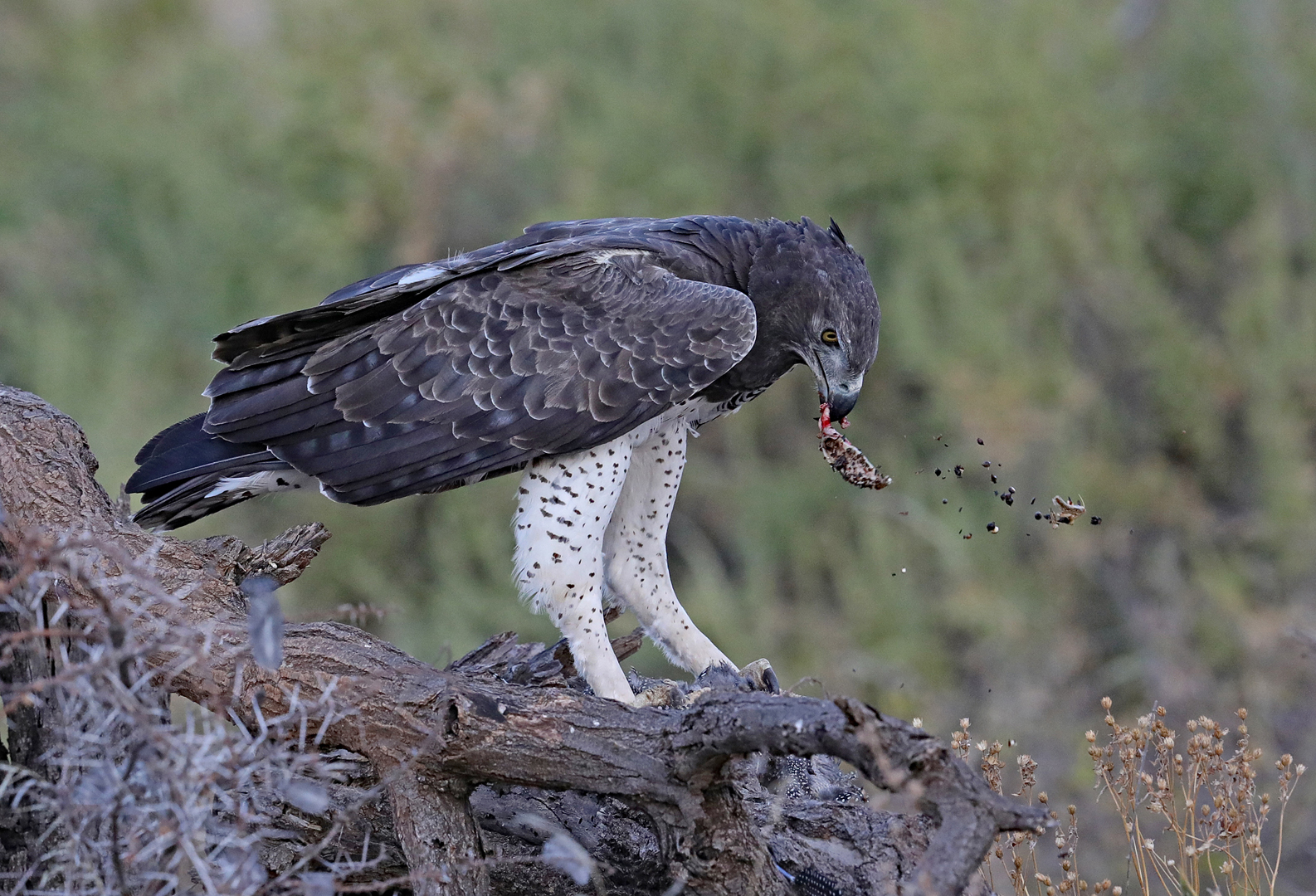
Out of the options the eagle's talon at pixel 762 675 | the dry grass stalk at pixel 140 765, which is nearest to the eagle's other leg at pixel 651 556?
the eagle's talon at pixel 762 675

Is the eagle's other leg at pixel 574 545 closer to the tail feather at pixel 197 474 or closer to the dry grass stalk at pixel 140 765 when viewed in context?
the tail feather at pixel 197 474

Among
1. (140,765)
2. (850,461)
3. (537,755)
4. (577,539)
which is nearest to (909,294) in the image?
(850,461)

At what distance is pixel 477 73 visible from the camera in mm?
12844

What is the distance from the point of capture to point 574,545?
4.48 meters

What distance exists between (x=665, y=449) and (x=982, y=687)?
412 cm

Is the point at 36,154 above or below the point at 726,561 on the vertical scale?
above

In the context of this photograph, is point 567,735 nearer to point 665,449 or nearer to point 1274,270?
point 665,449

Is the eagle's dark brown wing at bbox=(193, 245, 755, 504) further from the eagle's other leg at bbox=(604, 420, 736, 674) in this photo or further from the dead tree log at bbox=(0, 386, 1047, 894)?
the eagle's other leg at bbox=(604, 420, 736, 674)

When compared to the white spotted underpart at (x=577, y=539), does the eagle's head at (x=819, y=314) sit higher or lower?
higher

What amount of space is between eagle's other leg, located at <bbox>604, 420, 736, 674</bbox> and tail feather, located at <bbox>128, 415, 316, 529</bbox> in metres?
1.25

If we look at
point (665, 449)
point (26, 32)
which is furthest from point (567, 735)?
point (26, 32)

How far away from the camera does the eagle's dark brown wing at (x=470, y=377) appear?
14.3ft

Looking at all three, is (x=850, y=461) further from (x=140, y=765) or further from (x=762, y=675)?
(x=140, y=765)

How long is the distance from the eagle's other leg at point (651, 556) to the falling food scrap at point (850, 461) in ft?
1.99
